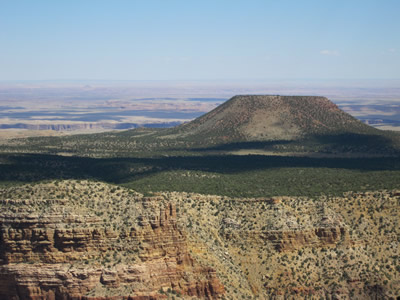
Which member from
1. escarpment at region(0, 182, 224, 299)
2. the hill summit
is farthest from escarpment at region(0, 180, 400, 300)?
the hill summit

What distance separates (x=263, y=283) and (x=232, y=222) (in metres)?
5.74

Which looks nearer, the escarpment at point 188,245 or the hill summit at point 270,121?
the escarpment at point 188,245

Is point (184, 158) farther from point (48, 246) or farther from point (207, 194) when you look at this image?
point (48, 246)

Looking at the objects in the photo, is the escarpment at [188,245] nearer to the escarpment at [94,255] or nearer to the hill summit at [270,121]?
the escarpment at [94,255]

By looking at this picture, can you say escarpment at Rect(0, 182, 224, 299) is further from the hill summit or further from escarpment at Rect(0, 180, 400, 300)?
the hill summit

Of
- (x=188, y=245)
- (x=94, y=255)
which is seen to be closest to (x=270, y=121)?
(x=188, y=245)

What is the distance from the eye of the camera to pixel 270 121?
139m

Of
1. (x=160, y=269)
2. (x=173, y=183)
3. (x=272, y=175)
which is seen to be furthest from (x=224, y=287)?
(x=272, y=175)

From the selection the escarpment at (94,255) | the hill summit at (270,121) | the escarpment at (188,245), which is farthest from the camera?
the hill summit at (270,121)

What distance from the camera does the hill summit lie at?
133m

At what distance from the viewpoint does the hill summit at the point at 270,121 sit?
437 ft

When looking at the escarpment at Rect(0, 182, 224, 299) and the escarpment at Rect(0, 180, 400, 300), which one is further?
the escarpment at Rect(0, 180, 400, 300)

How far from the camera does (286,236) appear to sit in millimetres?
59562

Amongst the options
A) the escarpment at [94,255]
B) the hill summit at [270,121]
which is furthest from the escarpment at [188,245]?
the hill summit at [270,121]
